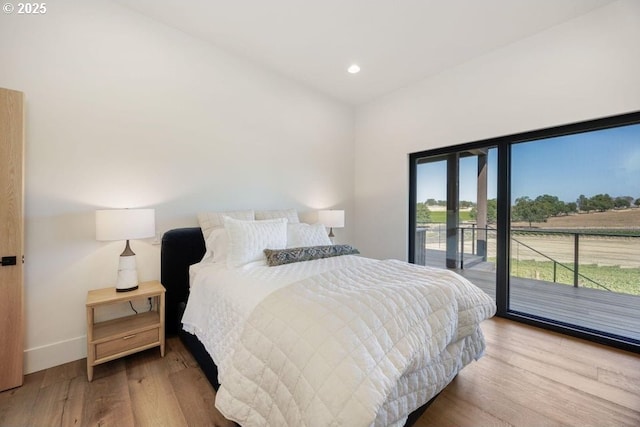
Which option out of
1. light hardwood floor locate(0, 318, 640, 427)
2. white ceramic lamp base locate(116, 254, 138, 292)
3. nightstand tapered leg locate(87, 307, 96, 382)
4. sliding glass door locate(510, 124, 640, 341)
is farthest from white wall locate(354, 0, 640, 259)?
nightstand tapered leg locate(87, 307, 96, 382)

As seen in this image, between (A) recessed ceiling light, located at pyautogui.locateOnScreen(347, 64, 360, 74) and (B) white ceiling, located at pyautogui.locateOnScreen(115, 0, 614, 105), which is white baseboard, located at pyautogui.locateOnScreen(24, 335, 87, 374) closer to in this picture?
(B) white ceiling, located at pyautogui.locateOnScreen(115, 0, 614, 105)

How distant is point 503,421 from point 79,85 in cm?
368

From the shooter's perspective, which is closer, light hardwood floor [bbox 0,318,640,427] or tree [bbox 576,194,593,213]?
light hardwood floor [bbox 0,318,640,427]

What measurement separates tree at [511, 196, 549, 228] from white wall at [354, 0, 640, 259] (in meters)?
0.75

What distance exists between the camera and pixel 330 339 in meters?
1.02

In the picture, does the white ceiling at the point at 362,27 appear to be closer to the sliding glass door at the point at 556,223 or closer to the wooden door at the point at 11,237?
the sliding glass door at the point at 556,223

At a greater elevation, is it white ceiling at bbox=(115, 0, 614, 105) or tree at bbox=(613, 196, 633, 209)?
white ceiling at bbox=(115, 0, 614, 105)

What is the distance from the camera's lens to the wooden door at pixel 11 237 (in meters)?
1.64

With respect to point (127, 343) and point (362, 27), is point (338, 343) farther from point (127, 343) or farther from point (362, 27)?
point (362, 27)

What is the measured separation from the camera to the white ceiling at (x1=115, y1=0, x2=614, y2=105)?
2.18 meters

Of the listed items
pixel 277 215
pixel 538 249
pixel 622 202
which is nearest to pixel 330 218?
pixel 277 215

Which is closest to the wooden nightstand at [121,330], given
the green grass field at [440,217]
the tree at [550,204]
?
the green grass field at [440,217]

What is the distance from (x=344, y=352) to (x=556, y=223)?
2.88 metres

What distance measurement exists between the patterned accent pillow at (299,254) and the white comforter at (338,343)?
0.31 metres
